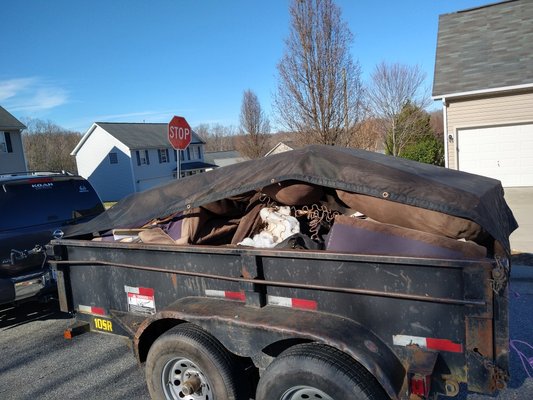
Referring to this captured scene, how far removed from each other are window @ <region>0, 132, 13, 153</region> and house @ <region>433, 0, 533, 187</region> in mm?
23872

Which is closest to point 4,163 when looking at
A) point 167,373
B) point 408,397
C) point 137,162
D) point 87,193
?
point 137,162

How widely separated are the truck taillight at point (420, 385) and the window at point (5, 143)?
28.1 metres

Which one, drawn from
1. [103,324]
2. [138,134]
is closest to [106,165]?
[138,134]

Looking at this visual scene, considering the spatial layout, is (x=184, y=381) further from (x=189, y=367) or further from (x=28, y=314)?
(x=28, y=314)

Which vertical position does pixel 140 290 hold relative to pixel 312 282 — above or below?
below

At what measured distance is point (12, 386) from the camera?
4.09 m

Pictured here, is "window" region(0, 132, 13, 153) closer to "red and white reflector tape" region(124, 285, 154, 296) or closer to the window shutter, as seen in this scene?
the window shutter

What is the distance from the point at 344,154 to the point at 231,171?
3.18ft

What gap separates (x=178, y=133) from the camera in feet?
27.2

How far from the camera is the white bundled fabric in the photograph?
128 inches

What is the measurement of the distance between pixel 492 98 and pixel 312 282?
40.8ft

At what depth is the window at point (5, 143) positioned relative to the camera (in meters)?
25.0

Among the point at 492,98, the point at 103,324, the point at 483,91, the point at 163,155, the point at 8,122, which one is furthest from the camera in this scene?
the point at 163,155

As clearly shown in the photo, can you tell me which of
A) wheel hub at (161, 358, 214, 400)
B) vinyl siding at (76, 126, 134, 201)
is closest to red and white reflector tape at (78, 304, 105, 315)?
wheel hub at (161, 358, 214, 400)
